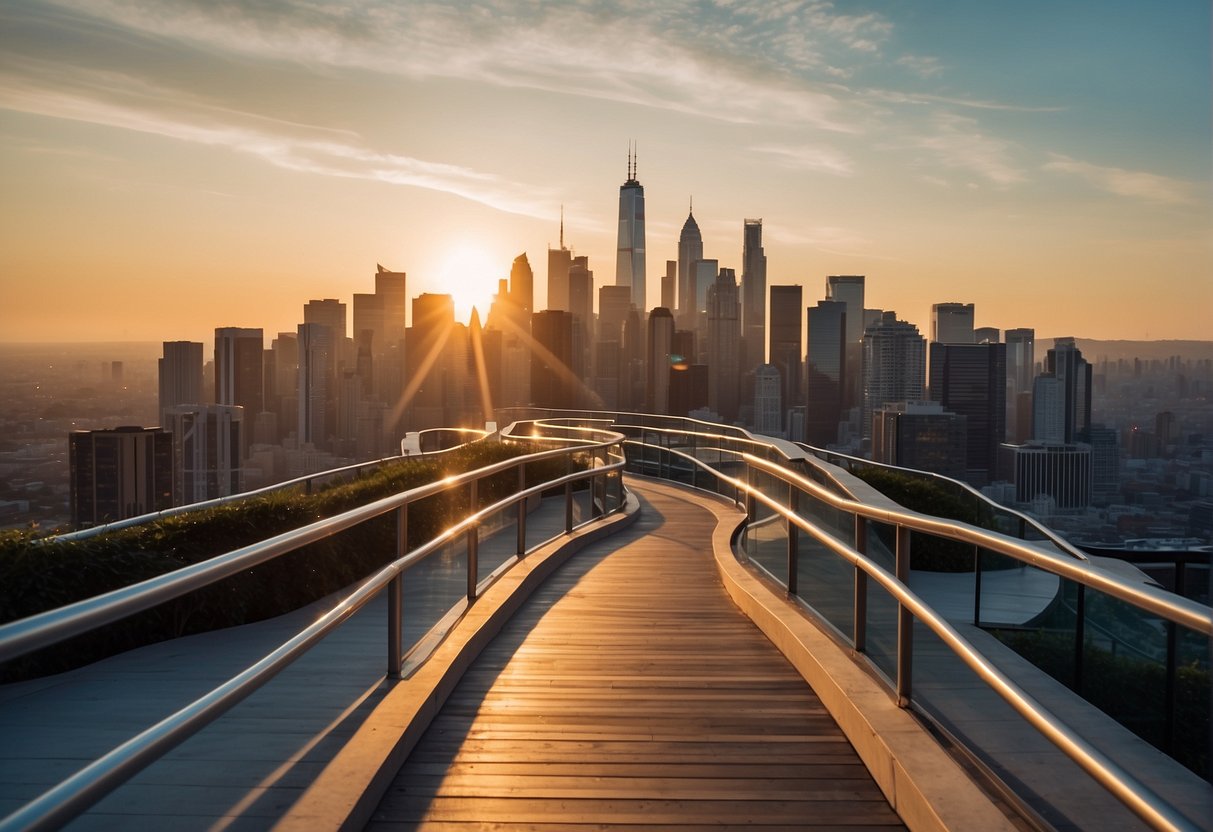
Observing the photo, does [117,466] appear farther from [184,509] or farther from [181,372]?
[181,372]

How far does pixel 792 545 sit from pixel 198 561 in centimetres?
599

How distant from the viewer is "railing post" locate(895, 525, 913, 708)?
168 inches

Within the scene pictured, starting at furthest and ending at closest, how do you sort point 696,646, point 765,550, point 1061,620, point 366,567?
point 366,567 → point 765,550 → point 696,646 → point 1061,620

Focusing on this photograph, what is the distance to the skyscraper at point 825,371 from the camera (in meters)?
146

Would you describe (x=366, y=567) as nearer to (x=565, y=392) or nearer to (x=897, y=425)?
(x=897, y=425)

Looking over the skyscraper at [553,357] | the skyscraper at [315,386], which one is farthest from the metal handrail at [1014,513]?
the skyscraper at [553,357]

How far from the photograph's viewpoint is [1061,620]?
4.26m

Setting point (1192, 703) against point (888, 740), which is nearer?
point (1192, 703)

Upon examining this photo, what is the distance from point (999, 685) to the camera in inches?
127

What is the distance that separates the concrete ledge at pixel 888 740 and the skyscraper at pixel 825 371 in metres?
127

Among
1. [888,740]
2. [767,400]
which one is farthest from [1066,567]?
[767,400]

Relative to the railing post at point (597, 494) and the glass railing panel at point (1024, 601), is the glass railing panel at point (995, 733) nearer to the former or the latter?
the glass railing panel at point (1024, 601)

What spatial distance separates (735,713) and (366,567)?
17.4 ft

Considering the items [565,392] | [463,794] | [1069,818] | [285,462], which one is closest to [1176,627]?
[1069,818]
